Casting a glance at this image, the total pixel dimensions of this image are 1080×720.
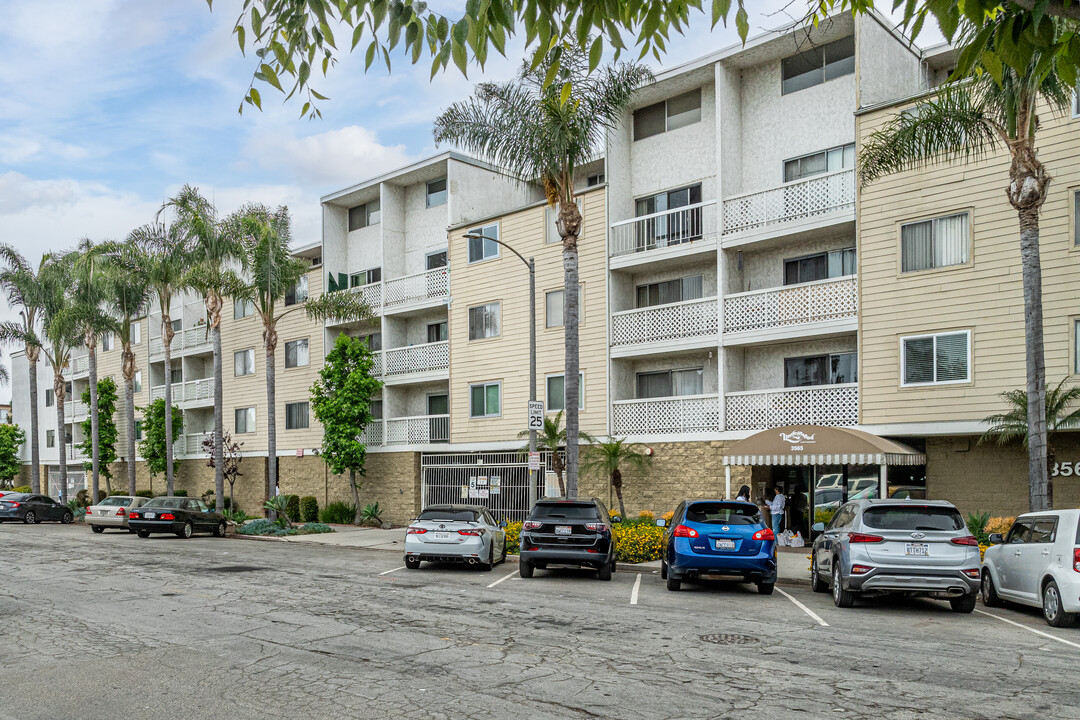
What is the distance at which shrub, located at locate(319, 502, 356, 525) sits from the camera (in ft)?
121

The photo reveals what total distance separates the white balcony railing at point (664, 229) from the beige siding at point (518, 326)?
588 millimetres

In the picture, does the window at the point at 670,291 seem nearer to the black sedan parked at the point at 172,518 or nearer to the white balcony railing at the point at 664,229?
the white balcony railing at the point at 664,229

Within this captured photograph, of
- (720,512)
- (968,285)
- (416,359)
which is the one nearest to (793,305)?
(968,285)

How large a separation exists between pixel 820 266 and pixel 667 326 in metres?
4.56

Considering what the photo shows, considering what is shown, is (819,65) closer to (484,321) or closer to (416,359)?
(484,321)

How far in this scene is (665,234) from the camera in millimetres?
28266

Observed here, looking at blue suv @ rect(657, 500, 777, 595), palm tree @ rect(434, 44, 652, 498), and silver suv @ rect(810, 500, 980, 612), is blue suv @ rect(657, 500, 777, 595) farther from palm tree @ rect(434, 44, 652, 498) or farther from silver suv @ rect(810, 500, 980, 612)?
palm tree @ rect(434, 44, 652, 498)

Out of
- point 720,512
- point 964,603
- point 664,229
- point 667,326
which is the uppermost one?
point 664,229

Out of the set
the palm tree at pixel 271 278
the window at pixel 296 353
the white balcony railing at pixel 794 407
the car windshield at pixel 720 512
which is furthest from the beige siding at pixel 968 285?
the window at pixel 296 353

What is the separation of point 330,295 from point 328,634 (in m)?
26.6

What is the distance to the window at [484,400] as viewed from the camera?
1257 inches

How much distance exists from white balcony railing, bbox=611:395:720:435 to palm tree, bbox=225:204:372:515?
13246 mm

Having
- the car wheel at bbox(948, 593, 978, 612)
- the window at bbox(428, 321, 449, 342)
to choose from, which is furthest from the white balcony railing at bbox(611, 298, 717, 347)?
the car wheel at bbox(948, 593, 978, 612)

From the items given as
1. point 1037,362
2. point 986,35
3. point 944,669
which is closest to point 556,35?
point 986,35
